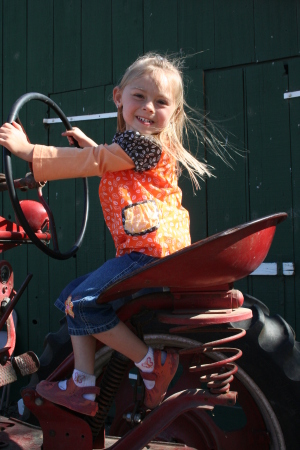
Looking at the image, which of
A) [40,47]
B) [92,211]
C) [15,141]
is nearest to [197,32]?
[40,47]

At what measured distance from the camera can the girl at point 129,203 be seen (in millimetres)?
1692

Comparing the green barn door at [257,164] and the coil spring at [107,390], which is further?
the green barn door at [257,164]

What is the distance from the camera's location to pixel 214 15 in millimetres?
3434

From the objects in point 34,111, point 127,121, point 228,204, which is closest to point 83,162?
point 127,121

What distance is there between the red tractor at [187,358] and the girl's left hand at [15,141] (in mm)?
32

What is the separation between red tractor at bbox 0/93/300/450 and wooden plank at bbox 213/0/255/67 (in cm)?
180

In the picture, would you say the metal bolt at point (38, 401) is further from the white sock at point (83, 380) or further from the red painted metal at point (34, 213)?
the red painted metal at point (34, 213)

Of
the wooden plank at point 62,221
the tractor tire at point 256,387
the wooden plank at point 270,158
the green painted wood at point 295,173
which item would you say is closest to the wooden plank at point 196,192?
the wooden plank at point 270,158

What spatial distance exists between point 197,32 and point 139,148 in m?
2.01

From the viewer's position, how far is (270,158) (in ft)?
10.6

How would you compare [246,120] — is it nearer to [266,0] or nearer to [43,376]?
[266,0]

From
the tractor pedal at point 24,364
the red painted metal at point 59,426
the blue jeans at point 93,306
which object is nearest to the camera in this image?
the blue jeans at point 93,306

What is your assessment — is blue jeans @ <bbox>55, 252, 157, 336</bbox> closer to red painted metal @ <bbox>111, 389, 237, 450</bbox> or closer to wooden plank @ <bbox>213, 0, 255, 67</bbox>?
red painted metal @ <bbox>111, 389, 237, 450</bbox>

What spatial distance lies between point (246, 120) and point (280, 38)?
1.89 feet
